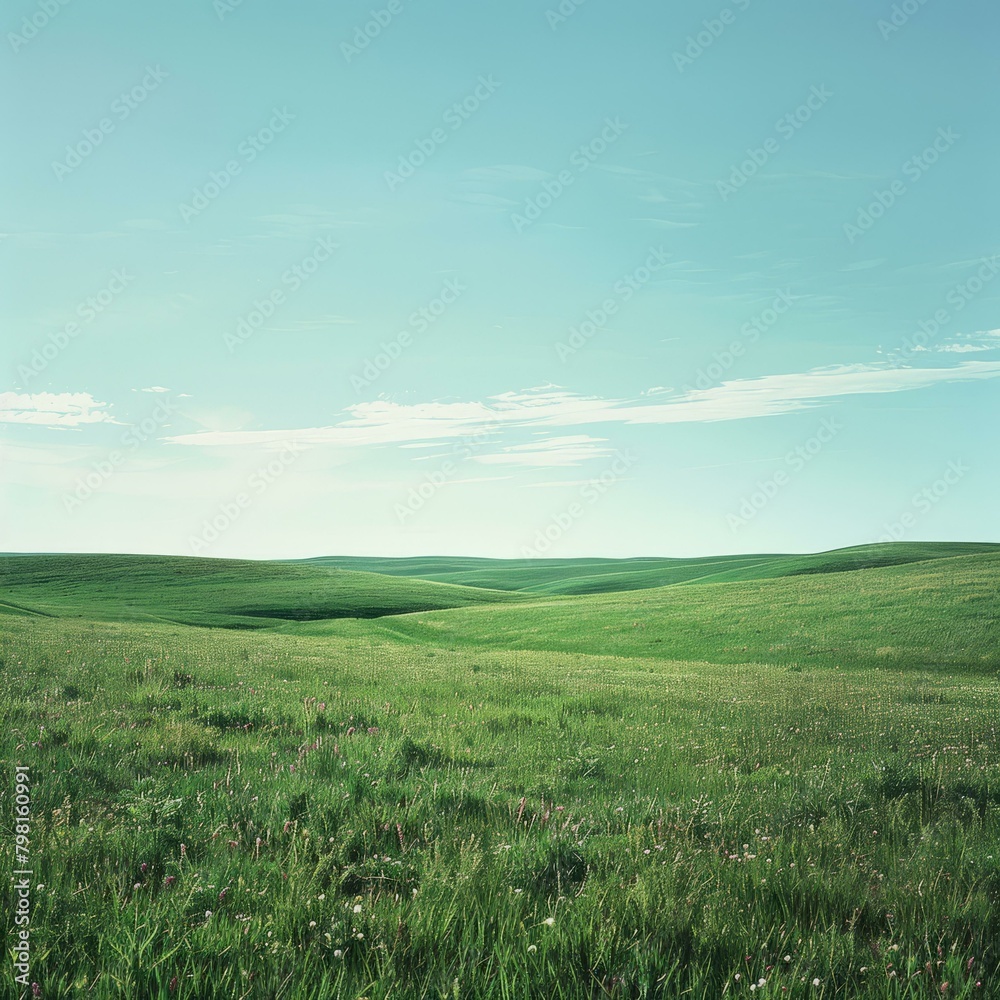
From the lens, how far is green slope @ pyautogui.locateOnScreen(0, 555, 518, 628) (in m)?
67.3

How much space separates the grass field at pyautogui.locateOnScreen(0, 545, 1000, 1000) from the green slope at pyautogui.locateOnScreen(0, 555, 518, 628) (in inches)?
2010

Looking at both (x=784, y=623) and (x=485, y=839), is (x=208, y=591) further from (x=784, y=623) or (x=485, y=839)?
(x=485, y=839)

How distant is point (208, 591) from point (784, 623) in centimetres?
7299

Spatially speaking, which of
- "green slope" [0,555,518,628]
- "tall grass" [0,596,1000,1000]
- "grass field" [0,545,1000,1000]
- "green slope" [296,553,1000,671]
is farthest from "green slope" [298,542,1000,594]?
"tall grass" [0,596,1000,1000]

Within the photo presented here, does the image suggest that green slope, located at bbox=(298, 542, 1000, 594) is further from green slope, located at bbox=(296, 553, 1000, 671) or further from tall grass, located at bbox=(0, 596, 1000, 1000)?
tall grass, located at bbox=(0, 596, 1000, 1000)

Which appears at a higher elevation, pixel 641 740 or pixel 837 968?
pixel 837 968

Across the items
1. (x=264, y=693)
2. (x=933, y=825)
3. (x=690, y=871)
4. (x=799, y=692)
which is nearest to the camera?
(x=690, y=871)

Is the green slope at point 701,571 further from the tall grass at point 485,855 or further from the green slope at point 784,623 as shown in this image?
the tall grass at point 485,855

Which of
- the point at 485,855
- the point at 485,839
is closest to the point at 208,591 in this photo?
the point at 485,839

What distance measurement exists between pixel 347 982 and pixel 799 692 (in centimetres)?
1701

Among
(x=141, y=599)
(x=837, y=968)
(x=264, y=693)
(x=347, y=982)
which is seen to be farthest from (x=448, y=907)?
(x=141, y=599)

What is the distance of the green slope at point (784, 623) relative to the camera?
115 ft

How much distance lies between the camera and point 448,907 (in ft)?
13.1

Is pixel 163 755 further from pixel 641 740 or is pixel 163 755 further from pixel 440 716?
pixel 641 740
